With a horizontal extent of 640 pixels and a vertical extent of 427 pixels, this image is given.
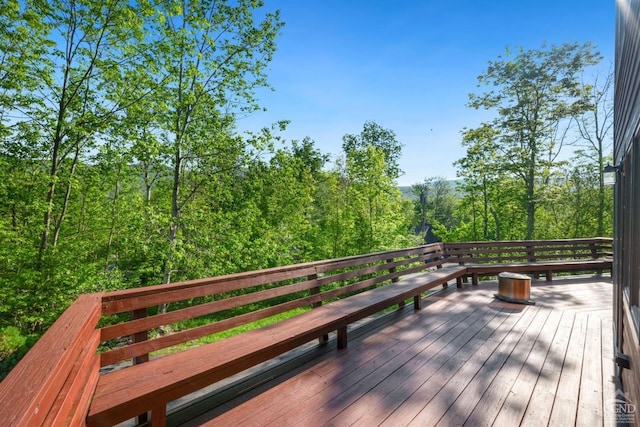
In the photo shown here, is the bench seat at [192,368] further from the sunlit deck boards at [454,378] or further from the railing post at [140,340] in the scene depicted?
the sunlit deck boards at [454,378]

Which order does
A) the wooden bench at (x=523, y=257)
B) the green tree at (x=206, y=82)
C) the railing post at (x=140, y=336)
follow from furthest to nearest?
1. the green tree at (x=206, y=82)
2. the wooden bench at (x=523, y=257)
3. the railing post at (x=140, y=336)

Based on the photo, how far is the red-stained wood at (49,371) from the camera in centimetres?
77

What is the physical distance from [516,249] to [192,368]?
25.6ft

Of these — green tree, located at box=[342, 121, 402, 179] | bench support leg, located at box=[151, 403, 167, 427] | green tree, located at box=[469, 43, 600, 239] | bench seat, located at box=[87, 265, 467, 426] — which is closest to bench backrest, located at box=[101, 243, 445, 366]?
bench seat, located at box=[87, 265, 467, 426]

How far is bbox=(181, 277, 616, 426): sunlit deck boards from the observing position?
2.01m

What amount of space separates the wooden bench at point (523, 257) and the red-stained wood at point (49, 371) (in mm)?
6365

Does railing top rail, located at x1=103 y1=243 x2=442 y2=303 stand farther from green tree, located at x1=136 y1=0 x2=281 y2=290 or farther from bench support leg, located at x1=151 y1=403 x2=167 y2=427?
green tree, located at x1=136 y1=0 x2=281 y2=290

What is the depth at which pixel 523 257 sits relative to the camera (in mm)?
7051

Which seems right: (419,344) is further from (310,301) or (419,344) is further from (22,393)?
(22,393)

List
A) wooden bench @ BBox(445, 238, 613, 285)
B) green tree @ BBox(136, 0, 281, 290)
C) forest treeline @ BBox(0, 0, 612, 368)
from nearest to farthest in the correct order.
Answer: forest treeline @ BBox(0, 0, 612, 368) → wooden bench @ BBox(445, 238, 613, 285) → green tree @ BBox(136, 0, 281, 290)

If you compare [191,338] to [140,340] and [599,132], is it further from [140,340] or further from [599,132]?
[599,132]

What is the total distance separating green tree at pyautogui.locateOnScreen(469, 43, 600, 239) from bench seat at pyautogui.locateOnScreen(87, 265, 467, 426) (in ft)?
44.4

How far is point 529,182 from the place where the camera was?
1287 cm

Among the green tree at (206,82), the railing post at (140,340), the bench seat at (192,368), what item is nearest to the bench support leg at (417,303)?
the bench seat at (192,368)
